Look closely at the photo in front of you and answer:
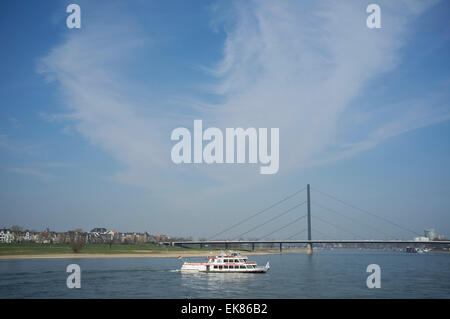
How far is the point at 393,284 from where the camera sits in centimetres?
4856

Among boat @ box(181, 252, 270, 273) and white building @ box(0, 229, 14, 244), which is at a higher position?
boat @ box(181, 252, 270, 273)

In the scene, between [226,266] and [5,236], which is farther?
[5,236]

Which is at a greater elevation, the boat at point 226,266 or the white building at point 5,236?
the boat at point 226,266

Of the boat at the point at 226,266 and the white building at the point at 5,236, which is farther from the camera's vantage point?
the white building at the point at 5,236

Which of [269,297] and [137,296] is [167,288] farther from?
[269,297]

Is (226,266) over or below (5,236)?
over

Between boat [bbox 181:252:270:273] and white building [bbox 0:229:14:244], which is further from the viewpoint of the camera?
white building [bbox 0:229:14:244]
